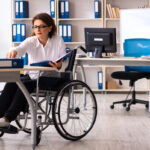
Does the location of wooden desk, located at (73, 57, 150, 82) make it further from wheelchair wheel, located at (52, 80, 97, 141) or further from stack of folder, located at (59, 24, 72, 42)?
stack of folder, located at (59, 24, 72, 42)

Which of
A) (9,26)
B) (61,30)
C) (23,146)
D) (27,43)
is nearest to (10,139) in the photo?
(23,146)

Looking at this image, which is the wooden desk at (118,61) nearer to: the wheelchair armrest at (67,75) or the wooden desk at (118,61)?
the wooden desk at (118,61)

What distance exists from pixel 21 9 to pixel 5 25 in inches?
20.9

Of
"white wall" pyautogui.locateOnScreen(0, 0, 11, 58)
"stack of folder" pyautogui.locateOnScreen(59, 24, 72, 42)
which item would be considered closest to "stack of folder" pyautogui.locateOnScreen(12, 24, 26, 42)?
"white wall" pyautogui.locateOnScreen(0, 0, 11, 58)

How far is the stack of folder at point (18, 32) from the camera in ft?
20.7

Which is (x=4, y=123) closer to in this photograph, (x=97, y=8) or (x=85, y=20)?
(x=97, y=8)

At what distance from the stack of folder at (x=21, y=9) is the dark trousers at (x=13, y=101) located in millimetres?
3772

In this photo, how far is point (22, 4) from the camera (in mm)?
6285

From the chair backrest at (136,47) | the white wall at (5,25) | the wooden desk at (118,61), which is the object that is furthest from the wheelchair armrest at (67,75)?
the white wall at (5,25)

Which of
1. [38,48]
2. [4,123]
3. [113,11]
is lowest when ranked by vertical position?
[4,123]

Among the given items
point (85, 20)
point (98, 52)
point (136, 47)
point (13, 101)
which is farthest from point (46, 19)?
point (85, 20)

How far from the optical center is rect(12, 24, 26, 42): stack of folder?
6.30 metres

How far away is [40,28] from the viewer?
2.97 m

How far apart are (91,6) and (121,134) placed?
12.7 feet
